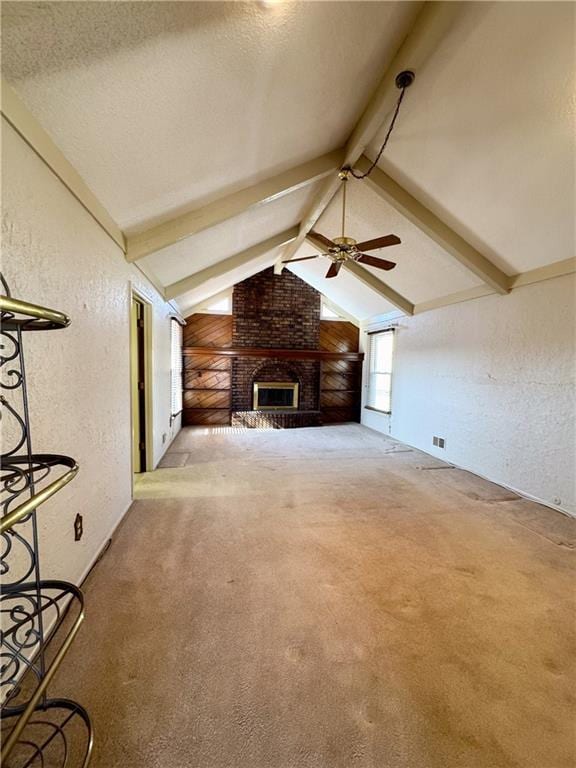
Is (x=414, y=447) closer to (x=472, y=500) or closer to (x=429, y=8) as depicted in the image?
(x=472, y=500)

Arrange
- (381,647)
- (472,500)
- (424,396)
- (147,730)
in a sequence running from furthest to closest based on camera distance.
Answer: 1. (424,396)
2. (472,500)
3. (381,647)
4. (147,730)

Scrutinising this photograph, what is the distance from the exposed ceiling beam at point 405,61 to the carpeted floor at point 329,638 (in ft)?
10.3

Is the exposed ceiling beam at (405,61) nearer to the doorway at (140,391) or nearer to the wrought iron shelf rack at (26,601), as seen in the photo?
the wrought iron shelf rack at (26,601)

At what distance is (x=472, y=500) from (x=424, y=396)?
215 cm

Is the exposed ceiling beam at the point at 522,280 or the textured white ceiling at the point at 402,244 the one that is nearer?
the exposed ceiling beam at the point at 522,280

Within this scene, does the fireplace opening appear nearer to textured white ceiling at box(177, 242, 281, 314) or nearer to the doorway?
textured white ceiling at box(177, 242, 281, 314)

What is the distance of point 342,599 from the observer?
180 centimetres

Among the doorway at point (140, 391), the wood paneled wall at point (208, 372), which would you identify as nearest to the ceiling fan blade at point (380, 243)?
the doorway at point (140, 391)

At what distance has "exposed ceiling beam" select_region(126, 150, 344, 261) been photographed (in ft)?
8.88

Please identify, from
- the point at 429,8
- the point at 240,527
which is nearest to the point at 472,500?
the point at 240,527

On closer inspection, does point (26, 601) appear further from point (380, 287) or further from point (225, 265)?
point (380, 287)

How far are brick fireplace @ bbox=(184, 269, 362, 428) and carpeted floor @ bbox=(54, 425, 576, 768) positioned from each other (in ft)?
14.0

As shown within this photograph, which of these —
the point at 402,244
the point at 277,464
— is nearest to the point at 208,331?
the point at 277,464

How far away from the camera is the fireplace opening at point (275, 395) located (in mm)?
7340
